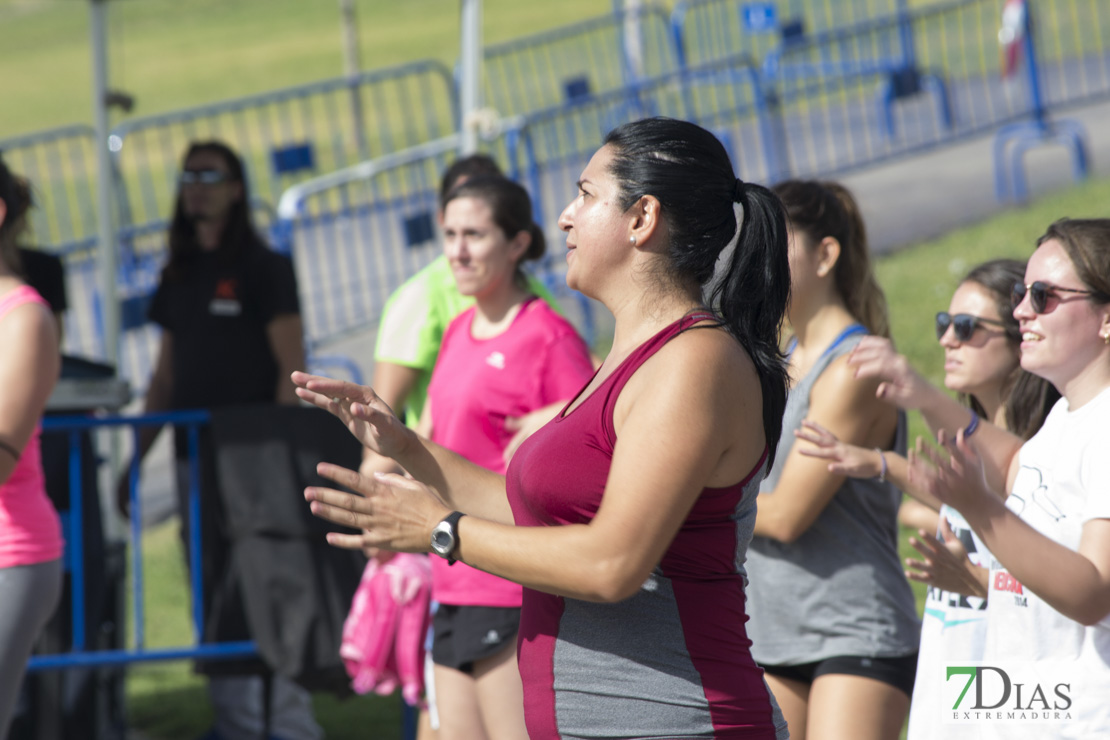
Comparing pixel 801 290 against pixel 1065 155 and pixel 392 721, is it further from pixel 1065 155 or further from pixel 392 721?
pixel 1065 155

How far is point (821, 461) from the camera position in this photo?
10.1 ft

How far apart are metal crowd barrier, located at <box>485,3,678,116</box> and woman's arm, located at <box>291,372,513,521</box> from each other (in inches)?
406

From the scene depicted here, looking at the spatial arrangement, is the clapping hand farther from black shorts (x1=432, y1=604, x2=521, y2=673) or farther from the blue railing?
the blue railing

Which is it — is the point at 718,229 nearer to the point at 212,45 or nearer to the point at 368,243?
the point at 368,243

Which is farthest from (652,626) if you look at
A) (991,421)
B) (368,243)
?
(368,243)

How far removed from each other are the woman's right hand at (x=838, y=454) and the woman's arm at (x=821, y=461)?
236 millimetres

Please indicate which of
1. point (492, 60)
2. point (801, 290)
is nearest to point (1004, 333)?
point (801, 290)

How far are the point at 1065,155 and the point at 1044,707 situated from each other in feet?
31.5

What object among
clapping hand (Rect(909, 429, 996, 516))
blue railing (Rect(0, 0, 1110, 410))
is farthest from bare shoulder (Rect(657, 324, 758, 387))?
blue railing (Rect(0, 0, 1110, 410))

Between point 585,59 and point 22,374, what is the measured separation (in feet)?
37.6

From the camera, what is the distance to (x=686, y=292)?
2.32 meters

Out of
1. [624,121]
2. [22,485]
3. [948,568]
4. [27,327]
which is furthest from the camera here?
[624,121]

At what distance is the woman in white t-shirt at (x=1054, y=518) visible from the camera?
2.20 meters

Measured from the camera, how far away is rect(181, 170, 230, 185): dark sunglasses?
5316 mm
